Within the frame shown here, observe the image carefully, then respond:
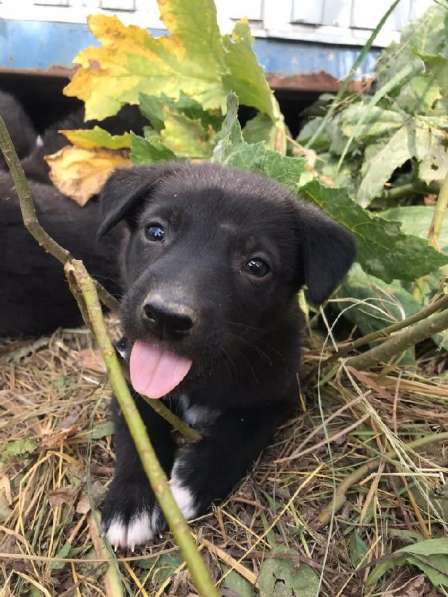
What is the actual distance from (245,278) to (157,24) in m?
2.84

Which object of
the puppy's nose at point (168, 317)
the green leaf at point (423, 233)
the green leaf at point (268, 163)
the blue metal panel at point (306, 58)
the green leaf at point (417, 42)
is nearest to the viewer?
the puppy's nose at point (168, 317)

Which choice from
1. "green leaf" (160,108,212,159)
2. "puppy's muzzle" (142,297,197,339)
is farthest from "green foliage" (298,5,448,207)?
"puppy's muzzle" (142,297,197,339)

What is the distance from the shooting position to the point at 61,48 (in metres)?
4.20

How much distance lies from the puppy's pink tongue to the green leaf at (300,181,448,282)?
113 centimetres

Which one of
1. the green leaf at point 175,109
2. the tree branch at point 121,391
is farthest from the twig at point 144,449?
the green leaf at point 175,109

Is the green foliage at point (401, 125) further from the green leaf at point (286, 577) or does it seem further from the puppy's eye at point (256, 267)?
the green leaf at point (286, 577)

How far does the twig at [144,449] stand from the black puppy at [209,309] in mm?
183

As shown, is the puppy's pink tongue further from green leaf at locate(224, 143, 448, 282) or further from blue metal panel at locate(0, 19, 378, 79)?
blue metal panel at locate(0, 19, 378, 79)

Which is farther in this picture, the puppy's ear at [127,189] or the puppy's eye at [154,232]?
the puppy's ear at [127,189]

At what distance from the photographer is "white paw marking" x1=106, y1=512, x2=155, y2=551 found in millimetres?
1910

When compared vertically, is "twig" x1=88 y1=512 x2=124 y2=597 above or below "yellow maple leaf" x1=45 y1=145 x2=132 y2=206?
below

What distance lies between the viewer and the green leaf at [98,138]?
3.46 m

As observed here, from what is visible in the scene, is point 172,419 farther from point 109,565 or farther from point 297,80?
point 297,80

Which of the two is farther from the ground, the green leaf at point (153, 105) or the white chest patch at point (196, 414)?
the green leaf at point (153, 105)
